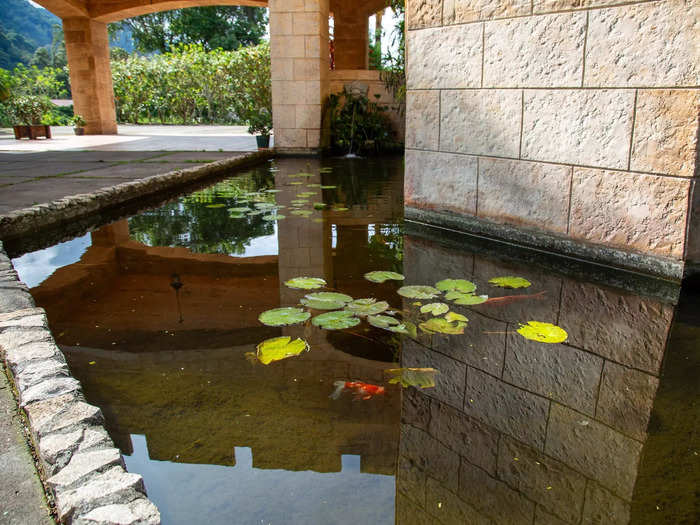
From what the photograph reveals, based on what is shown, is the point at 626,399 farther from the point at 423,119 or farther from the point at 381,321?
the point at 423,119

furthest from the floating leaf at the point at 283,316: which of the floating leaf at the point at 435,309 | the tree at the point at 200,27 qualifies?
the tree at the point at 200,27

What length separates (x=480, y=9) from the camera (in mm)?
3068

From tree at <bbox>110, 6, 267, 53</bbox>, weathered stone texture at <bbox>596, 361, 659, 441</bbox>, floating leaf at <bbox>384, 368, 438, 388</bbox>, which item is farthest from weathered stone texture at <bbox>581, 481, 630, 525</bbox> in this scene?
tree at <bbox>110, 6, 267, 53</bbox>

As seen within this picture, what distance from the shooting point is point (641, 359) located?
182 centimetres

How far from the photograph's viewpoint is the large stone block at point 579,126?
2.56 m

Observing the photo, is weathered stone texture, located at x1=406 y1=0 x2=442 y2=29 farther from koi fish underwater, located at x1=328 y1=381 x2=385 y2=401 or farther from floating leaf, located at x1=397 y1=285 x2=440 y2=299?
koi fish underwater, located at x1=328 y1=381 x2=385 y2=401

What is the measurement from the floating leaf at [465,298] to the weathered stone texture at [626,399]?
2.00 feet

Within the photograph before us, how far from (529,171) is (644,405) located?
5.58 ft

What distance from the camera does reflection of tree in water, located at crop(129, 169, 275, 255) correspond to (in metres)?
3.43

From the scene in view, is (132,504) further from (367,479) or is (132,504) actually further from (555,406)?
(555,406)

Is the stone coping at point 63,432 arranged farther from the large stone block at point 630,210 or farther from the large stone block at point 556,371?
the large stone block at point 630,210

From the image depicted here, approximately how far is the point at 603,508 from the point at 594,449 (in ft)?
0.72

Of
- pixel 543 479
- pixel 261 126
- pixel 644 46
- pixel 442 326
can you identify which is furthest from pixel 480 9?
pixel 261 126

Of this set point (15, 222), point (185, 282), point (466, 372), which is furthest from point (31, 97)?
point (466, 372)
